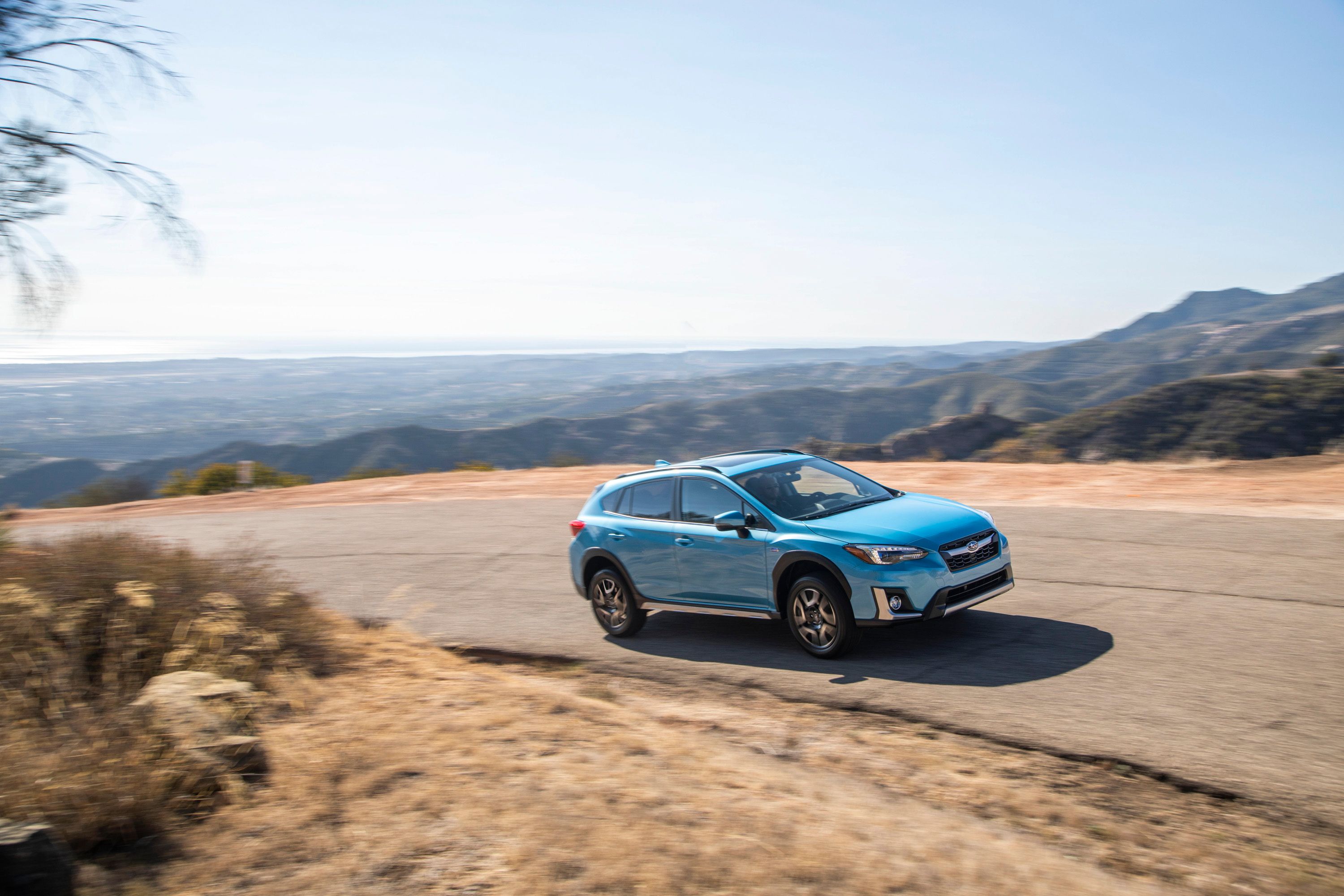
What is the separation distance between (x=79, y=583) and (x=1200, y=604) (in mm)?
8759

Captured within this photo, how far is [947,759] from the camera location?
17.3 ft

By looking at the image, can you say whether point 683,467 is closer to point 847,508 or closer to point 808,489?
point 808,489

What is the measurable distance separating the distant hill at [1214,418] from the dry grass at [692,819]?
1252 inches

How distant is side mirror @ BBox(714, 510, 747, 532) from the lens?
779 cm

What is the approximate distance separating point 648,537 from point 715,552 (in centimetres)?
82

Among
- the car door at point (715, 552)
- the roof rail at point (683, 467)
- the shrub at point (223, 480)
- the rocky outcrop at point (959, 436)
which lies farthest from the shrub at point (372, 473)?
the rocky outcrop at point (959, 436)

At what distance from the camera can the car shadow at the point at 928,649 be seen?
6828 mm

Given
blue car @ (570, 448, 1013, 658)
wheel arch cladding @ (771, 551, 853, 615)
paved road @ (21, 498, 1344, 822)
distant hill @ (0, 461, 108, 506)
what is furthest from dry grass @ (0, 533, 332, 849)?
distant hill @ (0, 461, 108, 506)

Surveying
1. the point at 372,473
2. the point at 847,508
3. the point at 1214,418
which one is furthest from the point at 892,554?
the point at 1214,418

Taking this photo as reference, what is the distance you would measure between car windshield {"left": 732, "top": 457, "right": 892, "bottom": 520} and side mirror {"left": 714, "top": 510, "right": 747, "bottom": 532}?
25cm

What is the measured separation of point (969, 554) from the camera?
723 centimetres

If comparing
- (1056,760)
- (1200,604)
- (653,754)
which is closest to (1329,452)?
(1200,604)

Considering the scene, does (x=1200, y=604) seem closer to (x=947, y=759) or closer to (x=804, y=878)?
(x=947, y=759)

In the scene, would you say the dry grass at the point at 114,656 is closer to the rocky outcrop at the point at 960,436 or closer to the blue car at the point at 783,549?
the blue car at the point at 783,549
